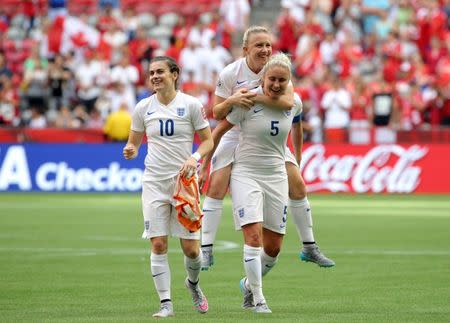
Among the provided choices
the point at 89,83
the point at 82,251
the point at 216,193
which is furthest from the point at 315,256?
the point at 89,83

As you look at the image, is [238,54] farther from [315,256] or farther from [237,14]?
[315,256]

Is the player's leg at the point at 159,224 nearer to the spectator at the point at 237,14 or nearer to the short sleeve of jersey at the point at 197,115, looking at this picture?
the short sleeve of jersey at the point at 197,115

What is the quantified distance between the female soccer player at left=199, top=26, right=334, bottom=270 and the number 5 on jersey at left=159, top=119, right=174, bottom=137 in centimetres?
50

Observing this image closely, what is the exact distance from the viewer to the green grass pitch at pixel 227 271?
11.3m

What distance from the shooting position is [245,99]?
11367mm

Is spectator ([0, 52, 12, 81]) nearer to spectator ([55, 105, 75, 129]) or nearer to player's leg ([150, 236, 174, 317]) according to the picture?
spectator ([55, 105, 75, 129])

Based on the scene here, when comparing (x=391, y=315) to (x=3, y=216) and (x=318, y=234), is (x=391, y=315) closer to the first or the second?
(x=318, y=234)

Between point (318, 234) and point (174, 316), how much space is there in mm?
9302

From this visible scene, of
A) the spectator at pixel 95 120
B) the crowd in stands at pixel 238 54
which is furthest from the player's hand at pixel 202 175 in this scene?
the spectator at pixel 95 120

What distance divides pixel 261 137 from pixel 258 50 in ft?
2.73

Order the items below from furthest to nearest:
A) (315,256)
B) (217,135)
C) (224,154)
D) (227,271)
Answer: (227,271) → (315,256) → (224,154) → (217,135)

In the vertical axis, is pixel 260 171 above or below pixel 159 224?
above

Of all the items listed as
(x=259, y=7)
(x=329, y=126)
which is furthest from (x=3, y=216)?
(x=259, y=7)

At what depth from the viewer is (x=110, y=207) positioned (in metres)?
26.5
